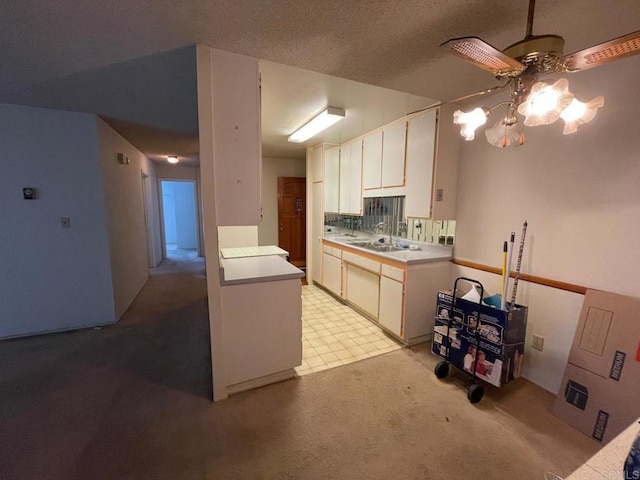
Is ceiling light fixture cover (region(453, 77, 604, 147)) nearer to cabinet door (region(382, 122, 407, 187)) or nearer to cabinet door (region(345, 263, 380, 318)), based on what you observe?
cabinet door (region(382, 122, 407, 187))

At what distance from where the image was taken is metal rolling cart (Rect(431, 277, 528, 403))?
1.90m

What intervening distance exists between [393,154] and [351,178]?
884 millimetres

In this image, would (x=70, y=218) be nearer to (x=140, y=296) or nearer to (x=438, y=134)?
(x=140, y=296)

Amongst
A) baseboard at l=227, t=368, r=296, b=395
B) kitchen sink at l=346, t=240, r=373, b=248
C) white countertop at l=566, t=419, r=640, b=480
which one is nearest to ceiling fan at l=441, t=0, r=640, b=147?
white countertop at l=566, t=419, r=640, b=480

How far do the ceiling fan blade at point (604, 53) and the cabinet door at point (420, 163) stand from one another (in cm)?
146

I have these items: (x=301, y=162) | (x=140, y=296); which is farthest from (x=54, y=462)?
(x=301, y=162)

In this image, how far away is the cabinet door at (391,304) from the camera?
107 inches

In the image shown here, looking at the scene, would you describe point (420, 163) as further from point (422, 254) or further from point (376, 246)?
point (376, 246)

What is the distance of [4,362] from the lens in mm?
2369

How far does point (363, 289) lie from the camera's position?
3363 millimetres

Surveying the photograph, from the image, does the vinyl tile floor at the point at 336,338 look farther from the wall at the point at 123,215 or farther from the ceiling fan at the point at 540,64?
the wall at the point at 123,215

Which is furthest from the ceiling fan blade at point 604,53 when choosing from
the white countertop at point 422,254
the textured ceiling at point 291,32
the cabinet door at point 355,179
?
the cabinet door at point 355,179

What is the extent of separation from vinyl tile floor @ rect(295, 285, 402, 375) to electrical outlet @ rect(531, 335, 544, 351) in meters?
1.11

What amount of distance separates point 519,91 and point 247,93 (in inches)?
60.7
